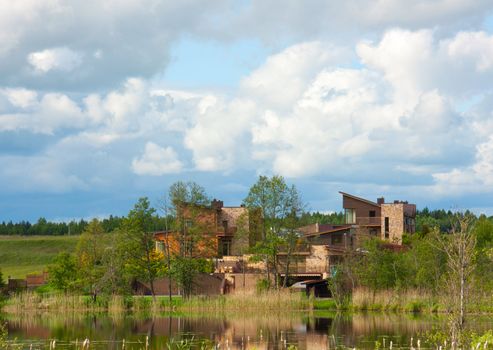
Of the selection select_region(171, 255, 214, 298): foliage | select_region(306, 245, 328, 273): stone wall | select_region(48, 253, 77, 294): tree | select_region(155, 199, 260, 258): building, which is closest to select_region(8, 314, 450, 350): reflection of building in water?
select_region(48, 253, 77, 294): tree

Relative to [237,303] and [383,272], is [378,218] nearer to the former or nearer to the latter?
[383,272]

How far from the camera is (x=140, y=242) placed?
7525cm

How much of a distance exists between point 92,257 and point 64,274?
3163 mm

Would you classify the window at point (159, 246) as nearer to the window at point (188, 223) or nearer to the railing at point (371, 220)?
the window at point (188, 223)

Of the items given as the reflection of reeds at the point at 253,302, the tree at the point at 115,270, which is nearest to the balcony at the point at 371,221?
the reflection of reeds at the point at 253,302

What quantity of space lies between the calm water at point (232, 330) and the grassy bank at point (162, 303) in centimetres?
427

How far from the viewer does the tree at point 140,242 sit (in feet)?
244

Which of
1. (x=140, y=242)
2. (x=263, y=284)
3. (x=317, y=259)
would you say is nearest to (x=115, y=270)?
(x=140, y=242)

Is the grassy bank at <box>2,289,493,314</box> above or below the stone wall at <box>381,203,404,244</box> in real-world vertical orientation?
below

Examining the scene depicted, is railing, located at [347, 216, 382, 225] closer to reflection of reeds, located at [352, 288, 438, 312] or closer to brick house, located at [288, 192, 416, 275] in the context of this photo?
brick house, located at [288, 192, 416, 275]

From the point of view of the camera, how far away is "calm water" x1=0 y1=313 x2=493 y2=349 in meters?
39.5

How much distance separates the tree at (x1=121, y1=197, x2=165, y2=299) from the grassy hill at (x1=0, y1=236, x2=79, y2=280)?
4566 centimetres

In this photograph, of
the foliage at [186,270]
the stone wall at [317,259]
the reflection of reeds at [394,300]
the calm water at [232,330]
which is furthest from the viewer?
the stone wall at [317,259]

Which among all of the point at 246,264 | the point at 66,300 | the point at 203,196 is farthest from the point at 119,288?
the point at 246,264
